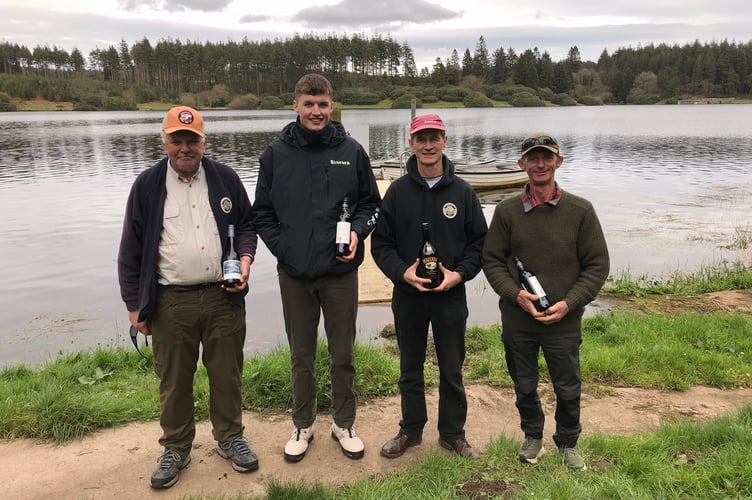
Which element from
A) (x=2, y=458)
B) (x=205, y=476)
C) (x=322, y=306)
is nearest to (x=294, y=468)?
(x=205, y=476)

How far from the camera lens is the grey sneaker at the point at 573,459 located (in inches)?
145

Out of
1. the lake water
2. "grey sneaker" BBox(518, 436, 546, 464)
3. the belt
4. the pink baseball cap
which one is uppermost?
the pink baseball cap

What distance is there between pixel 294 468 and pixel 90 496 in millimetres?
1338

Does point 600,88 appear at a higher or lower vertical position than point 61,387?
higher

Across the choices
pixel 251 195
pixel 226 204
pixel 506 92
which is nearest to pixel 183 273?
pixel 226 204

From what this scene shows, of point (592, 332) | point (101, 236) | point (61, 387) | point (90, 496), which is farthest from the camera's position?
point (101, 236)

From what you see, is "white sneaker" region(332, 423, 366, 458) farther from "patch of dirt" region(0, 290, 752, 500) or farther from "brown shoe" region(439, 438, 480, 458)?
"brown shoe" region(439, 438, 480, 458)

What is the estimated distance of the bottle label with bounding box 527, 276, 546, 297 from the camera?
3621 millimetres

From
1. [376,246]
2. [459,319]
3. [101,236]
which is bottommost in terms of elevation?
[101,236]

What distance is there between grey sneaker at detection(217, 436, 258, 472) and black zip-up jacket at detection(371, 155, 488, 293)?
5.37 ft

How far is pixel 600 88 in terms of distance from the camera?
486ft

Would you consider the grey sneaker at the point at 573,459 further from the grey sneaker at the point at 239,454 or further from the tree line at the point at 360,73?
the tree line at the point at 360,73

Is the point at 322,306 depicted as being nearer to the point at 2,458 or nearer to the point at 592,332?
the point at 2,458

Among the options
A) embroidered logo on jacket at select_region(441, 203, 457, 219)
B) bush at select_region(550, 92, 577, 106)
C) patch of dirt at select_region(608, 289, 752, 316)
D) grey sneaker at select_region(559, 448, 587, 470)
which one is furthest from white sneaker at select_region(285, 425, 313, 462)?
bush at select_region(550, 92, 577, 106)
